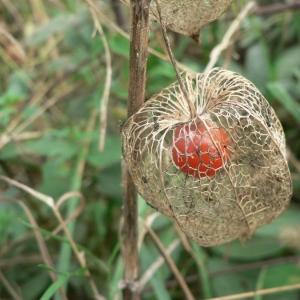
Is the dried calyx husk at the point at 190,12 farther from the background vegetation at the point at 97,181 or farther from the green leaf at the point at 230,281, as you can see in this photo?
the green leaf at the point at 230,281

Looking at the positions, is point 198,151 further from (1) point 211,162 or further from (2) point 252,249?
(2) point 252,249

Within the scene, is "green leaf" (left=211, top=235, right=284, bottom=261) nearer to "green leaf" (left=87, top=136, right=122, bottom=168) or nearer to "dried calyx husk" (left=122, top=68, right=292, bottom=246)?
"green leaf" (left=87, top=136, right=122, bottom=168)

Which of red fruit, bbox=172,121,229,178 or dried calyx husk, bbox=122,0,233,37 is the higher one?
dried calyx husk, bbox=122,0,233,37

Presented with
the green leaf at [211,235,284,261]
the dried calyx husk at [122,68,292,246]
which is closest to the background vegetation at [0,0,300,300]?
the green leaf at [211,235,284,261]

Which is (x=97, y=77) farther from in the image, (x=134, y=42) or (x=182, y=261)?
(x=134, y=42)

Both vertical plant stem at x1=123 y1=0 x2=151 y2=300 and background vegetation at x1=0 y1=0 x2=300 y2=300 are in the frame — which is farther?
background vegetation at x1=0 y1=0 x2=300 y2=300

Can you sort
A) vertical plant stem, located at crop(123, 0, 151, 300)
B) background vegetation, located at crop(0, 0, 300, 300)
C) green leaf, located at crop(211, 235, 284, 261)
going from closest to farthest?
vertical plant stem, located at crop(123, 0, 151, 300)
background vegetation, located at crop(0, 0, 300, 300)
green leaf, located at crop(211, 235, 284, 261)

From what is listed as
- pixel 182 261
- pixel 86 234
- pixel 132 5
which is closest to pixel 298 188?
pixel 182 261
